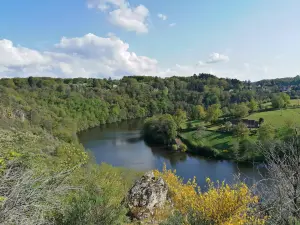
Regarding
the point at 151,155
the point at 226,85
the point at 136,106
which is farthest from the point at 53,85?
the point at 226,85

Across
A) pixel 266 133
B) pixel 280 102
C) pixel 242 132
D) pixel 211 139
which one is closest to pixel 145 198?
pixel 266 133

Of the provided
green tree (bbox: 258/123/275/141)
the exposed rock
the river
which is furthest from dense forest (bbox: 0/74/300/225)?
green tree (bbox: 258/123/275/141)

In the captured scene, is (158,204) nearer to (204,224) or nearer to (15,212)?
(204,224)

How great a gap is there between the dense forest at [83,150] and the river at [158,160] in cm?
541

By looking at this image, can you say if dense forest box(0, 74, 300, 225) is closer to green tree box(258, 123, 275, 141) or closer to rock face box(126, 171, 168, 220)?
rock face box(126, 171, 168, 220)

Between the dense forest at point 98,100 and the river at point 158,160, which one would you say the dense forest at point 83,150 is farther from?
the river at point 158,160

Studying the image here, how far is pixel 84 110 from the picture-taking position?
89688 millimetres

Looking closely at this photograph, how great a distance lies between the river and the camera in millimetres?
34469

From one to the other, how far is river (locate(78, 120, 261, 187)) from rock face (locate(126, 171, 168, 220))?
18.9 meters

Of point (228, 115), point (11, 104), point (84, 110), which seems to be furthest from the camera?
point (84, 110)

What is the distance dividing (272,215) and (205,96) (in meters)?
108

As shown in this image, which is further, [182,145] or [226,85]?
[226,85]

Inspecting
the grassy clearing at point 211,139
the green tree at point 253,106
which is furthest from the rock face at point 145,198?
the green tree at point 253,106

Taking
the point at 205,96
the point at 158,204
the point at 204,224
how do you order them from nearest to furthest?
the point at 204,224 → the point at 158,204 → the point at 205,96
